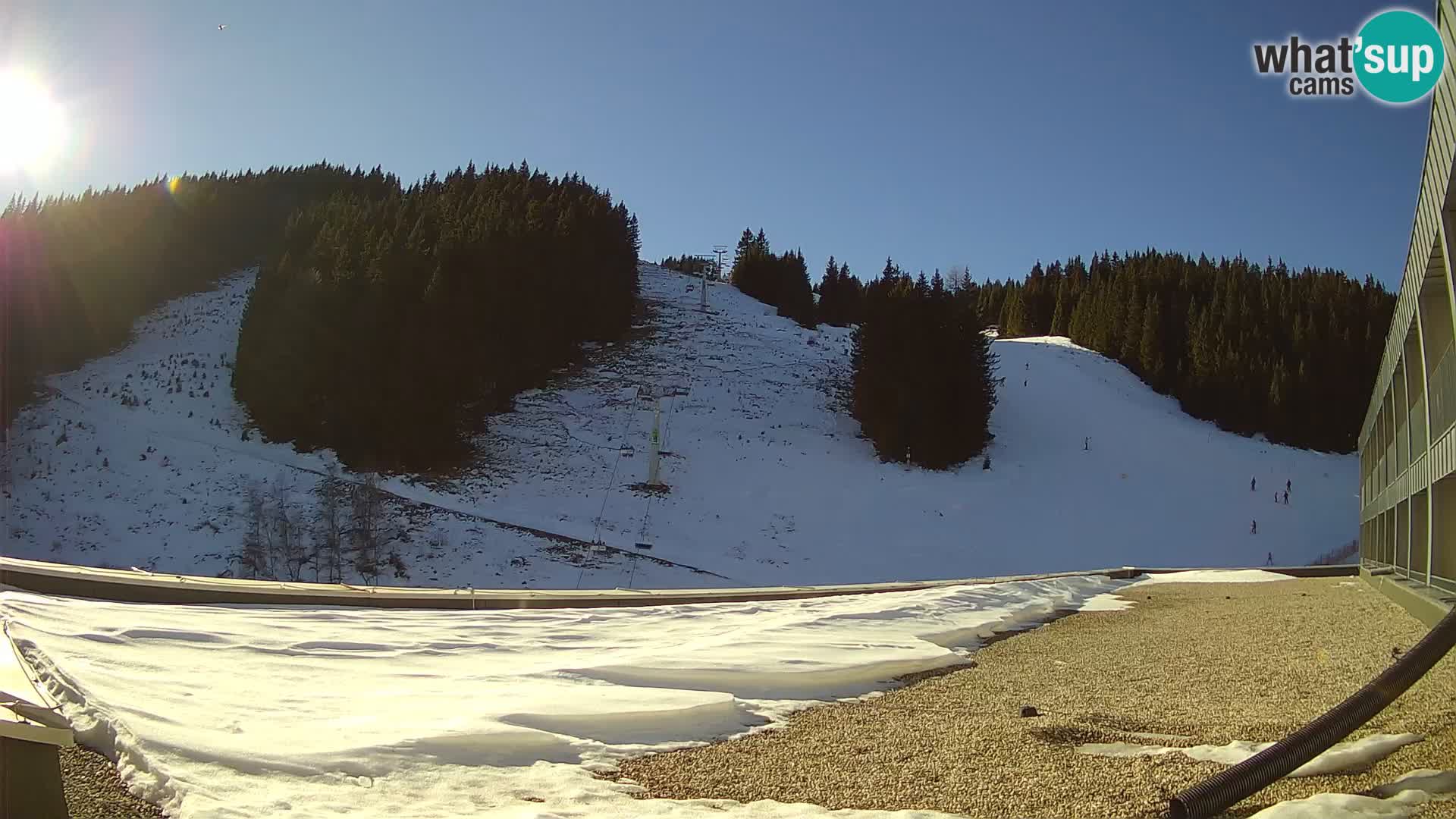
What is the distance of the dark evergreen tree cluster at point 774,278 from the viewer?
57806 mm

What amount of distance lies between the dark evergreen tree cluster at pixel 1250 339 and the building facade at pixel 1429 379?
3033cm

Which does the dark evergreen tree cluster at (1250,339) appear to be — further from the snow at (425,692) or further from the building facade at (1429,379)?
the snow at (425,692)

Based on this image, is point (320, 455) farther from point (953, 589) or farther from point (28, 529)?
point (953, 589)

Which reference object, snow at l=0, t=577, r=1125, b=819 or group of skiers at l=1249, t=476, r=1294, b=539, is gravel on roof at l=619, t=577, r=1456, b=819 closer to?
snow at l=0, t=577, r=1125, b=819

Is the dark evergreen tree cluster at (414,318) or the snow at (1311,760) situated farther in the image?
the dark evergreen tree cluster at (414,318)

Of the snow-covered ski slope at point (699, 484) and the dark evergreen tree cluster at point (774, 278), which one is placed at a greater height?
the dark evergreen tree cluster at point (774, 278)

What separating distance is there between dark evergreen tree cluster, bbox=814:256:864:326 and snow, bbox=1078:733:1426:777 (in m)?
53.4

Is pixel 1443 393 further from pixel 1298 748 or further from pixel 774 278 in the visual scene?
pixel 774 278

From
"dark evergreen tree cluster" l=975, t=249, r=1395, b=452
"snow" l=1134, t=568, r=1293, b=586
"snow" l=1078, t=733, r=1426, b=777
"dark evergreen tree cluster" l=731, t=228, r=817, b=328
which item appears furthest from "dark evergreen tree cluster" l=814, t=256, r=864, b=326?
"snow" l=1078, t=733, r=1426, b=777

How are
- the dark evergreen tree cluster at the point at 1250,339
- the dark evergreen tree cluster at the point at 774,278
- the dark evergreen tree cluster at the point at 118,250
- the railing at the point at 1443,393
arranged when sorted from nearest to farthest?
the railing at the point at 1443,393 < the dark evergreen tree cluster at the point at 118,250 < the dark evergreen tree cluster at the point at 1250,339 < the dark evergreen tree cluster at the point at 774,278

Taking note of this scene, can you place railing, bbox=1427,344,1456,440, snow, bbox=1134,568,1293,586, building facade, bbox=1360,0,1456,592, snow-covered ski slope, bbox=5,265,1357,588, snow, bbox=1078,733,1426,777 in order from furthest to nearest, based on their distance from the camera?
1. snow-covered ski slope, bbox=5,265,1357,588
2. snow, bbox=1134,568,1293,586
3. railing, bbox=1427,344,1456,440
4. building facade, bbox=1360,0,1456,592
5. snow, bbox=1078,733,1426,777

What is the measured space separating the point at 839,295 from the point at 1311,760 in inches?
2339

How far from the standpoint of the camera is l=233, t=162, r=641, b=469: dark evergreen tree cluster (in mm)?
30078

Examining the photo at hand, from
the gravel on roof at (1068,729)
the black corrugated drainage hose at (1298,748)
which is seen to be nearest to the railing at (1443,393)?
the gravel on roof at (1068,729)
